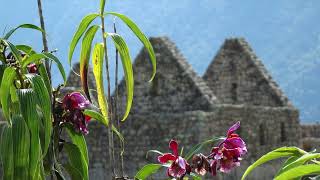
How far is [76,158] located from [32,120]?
628 millimetres

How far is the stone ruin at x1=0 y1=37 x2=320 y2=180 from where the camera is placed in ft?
71.0

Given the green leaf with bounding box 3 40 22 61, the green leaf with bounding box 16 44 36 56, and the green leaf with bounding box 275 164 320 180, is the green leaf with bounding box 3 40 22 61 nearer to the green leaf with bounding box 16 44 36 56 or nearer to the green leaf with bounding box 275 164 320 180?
the green leaf with bounding box 16 44 36 56

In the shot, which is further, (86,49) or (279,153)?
(86,49)

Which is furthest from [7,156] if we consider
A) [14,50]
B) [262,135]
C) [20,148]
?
[262,135]

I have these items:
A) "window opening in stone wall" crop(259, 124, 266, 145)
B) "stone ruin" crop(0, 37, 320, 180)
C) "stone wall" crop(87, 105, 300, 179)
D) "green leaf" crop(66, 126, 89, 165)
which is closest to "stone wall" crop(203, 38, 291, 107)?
"stone ruin" crop(0, 37, 320, 180)

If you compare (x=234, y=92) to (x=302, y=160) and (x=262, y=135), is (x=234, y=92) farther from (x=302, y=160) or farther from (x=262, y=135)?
(x=302, y=160)

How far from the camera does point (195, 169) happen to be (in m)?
A: 4.88

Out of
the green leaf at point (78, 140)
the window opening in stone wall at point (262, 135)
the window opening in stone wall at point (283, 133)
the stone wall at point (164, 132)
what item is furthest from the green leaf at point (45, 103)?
the window opening in stone wall at point (283, 133)

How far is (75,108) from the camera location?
199 inches

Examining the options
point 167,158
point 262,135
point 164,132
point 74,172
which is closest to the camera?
point 167,158

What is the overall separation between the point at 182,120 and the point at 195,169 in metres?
16.7

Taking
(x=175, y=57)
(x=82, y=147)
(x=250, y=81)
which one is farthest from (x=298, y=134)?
(x=82, y=147)

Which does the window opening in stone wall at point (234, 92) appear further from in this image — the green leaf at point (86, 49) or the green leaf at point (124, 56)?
the green leaf at point (124, 56)

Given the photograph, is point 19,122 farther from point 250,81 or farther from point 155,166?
point 250,81
